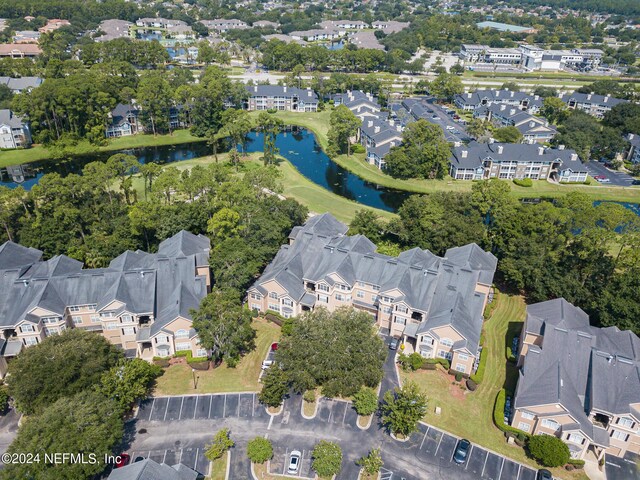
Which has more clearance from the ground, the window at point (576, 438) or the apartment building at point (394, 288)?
the apartment building at point (394, 288)

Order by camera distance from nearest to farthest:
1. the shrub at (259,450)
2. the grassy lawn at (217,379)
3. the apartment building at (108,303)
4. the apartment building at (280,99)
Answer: the shrub at (259,450) < the grassy lawn at (217,379) < the apartment building at (108,303) < the apartment building at (280,99)

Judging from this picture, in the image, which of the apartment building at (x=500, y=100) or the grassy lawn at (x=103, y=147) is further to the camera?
the apartment building at (x=500, y=100)

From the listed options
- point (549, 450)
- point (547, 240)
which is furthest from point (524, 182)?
point (549, 450)

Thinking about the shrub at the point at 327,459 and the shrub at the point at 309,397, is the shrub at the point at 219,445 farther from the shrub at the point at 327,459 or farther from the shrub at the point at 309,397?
the shrub at the point at 309,397

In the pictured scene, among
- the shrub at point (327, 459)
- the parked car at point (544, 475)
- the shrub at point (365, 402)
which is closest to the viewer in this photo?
the shrub at point (327, 459)

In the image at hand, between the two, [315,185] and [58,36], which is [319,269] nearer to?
[315,185]

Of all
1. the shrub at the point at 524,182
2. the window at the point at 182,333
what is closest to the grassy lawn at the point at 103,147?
the window at the point at 182,333

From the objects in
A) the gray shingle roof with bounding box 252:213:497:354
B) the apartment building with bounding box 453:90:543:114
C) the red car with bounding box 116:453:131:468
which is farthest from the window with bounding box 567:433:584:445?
the apartment building with bounding box 453:90:543:114

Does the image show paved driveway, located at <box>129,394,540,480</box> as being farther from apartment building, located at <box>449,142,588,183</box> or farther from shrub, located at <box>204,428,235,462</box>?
apartment building, located at <box>449,142,588,183</box>
